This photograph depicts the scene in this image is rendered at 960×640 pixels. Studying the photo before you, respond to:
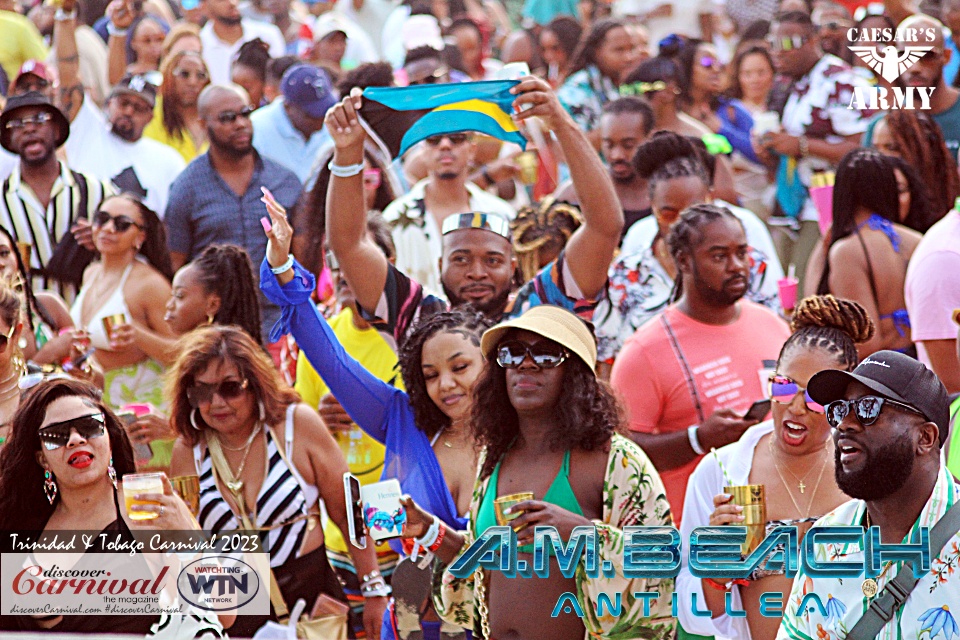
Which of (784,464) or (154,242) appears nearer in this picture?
(784,464)

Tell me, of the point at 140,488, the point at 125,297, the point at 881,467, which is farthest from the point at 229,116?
the point at 881,467

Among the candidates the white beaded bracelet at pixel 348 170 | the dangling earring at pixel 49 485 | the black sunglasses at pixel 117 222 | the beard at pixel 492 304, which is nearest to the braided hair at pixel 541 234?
the beard at pixel 492 304

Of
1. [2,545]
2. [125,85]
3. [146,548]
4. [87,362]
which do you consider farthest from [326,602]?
[125,85]

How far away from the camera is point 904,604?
11.1ft

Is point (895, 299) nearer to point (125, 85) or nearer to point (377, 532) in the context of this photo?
point (377, 532)

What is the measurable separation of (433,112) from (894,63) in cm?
356

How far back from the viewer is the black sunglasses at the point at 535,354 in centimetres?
434

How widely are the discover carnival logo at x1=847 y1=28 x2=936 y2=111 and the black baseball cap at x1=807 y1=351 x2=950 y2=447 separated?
3.91 metres

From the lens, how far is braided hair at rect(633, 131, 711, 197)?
6.66 meters

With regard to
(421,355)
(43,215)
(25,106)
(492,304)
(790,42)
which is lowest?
(421,355)

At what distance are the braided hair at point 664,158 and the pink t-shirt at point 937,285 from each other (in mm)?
1481

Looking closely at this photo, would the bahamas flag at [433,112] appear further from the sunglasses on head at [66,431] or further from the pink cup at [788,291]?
the sunglasses on head at [66,431]

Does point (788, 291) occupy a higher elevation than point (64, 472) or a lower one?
higher

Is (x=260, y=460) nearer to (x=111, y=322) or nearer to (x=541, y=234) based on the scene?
(x=111, y=322)
